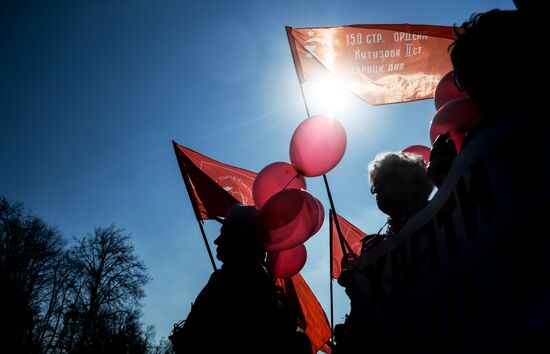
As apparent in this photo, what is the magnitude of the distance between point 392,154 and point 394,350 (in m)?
1.17

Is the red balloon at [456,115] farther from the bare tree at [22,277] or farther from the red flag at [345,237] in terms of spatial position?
the bare tree at [22,277]

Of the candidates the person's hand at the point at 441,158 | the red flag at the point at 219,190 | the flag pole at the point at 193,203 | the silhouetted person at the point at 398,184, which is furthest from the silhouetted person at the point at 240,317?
the red flag at the point at 219,190

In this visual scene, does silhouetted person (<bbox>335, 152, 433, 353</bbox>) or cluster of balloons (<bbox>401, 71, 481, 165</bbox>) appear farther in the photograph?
silhouetted person (<bbox>335, 152, 433, 353</bbox>)

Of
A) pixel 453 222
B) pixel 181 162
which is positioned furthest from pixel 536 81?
pixel 181 162

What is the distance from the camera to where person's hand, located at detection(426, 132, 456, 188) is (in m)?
1.40

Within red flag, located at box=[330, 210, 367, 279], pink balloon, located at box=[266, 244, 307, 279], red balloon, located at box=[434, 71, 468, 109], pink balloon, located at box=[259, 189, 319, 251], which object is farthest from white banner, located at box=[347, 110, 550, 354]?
red flag, located at box=[330, 210, 367, 279]

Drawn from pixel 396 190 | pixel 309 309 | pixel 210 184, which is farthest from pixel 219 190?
pixel 396 190

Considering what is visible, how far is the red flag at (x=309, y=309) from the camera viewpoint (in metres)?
4.48

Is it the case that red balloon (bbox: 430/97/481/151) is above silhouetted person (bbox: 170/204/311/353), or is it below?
above

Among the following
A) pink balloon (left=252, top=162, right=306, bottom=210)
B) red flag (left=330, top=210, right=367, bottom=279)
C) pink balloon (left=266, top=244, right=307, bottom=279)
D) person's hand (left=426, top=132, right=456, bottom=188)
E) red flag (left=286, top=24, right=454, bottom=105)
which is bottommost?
person's hand (left=426, top=132, right=456, bottom=188)

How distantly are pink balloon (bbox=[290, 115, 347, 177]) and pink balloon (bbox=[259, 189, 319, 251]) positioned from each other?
0.33 metres

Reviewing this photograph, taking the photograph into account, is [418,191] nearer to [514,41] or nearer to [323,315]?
[514,41]

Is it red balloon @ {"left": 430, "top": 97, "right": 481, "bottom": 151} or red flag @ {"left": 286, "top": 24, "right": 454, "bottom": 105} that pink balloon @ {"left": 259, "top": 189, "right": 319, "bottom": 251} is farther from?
red flag @ {"left": 286, "top": 24, "right": 454, "bottom": 105}

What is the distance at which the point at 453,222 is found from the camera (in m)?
1.10
